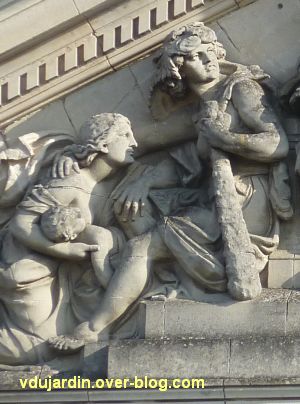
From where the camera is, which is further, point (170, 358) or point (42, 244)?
point (42, 244)

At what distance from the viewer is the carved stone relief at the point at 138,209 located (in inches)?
1066

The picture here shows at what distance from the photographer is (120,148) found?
89.9 feet

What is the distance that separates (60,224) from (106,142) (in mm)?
712

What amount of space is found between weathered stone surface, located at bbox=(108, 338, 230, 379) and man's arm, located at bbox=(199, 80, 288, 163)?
1459 millimetres

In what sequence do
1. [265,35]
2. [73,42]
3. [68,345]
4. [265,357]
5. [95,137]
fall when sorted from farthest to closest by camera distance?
[265,35] < [73,42] < [95,137] < [68,345] < [265,357]

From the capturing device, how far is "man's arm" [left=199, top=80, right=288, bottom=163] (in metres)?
27.2

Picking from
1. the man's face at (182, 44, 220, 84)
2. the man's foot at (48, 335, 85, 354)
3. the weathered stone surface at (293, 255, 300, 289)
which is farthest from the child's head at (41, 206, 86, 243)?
the weathered stone surface at (293, 255, 300, 289)

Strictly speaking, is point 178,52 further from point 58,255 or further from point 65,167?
point 58,255

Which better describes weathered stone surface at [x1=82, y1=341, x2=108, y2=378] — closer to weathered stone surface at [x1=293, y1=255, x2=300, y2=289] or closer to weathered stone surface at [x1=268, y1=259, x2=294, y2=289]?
weathered stone surface at [x1=268, y1=259, x2=294, y2=289]

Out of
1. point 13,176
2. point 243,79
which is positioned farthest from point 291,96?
point 13,176

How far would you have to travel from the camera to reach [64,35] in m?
27.6

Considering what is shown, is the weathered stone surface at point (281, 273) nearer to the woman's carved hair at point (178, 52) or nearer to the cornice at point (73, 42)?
the woman's carved hair at point (178, 52)

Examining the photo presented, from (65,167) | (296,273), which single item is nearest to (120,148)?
(65,167)

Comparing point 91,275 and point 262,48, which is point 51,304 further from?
point 262,48
